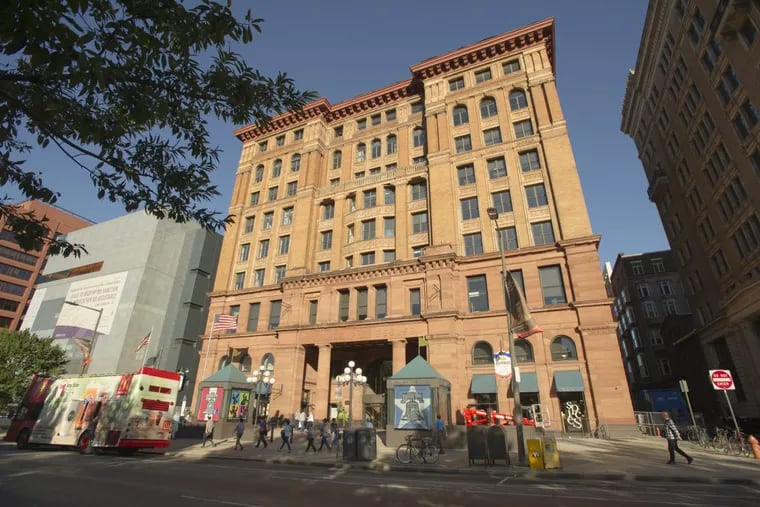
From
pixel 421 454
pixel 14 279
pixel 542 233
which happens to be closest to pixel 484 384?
pixel 542 233

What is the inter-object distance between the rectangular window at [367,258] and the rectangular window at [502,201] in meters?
12.6

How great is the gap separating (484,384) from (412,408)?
9.05 m

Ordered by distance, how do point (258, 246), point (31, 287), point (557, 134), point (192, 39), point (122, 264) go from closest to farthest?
1. point (192, 39)
2. point (557, 134)
3. point (258, 246)
4. point (122, 264)
5. point (31, 287)

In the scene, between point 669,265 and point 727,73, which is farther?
point 669,265

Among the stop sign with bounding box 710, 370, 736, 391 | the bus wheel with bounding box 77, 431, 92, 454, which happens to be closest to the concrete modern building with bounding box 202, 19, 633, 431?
the stop sign with bounding box 710, 370, 736, 391

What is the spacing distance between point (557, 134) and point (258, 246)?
34194 mm

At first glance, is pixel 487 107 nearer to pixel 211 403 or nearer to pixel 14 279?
pixel 211 403

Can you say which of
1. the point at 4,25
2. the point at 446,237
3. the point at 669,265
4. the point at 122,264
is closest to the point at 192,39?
the point at 4,25

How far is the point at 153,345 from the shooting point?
56656mm

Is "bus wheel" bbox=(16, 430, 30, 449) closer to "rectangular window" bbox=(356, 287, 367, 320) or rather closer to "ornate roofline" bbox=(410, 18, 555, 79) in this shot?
"rectangular window" bbox=(356, 287, 367, 320)

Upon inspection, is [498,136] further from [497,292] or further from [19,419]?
[19,419]

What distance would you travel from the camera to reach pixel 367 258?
3838 centimetres

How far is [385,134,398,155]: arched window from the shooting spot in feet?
145

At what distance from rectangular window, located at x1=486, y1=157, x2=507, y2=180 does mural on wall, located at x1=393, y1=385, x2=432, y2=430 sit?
2224 centimetres
